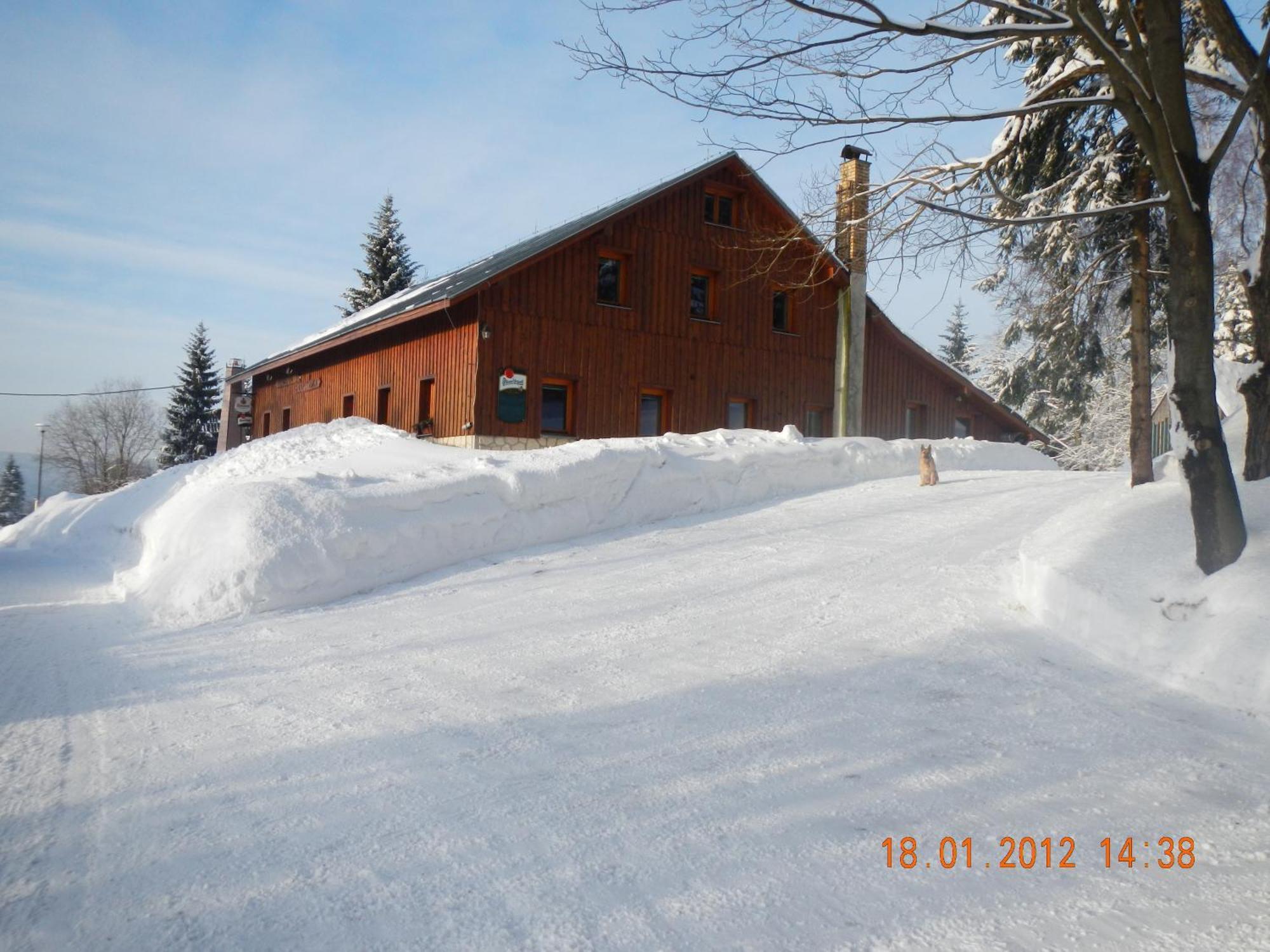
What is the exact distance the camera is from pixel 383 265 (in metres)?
46.1

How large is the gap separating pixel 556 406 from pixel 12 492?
7963 centimetres

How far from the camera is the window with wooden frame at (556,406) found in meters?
20.2

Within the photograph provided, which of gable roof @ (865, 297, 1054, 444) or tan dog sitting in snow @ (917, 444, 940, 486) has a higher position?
gable roof @ (865, 297, 1054, 444)

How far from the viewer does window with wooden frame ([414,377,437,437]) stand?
67.9ft

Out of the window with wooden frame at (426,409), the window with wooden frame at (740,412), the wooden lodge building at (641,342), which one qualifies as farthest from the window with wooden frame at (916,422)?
the window with wooden frame at (426,409)

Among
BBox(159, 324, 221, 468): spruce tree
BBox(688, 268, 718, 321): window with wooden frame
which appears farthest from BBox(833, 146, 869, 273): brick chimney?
BBox(159, 324, 221, 468): spruce tree

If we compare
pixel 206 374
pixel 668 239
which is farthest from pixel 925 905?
pixel 206 374

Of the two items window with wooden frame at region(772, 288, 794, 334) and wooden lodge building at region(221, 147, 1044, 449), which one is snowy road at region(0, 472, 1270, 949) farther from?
window with wooden frame at region(772, 288, 794, 334)

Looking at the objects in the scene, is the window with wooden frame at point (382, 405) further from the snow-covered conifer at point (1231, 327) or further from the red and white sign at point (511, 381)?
the snow-covered conifer at point (1231, 327)

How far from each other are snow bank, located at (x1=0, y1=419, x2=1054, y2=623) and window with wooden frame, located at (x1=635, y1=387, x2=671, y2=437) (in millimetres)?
6179

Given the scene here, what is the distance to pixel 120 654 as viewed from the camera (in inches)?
275

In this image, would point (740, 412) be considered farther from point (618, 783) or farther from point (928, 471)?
point (618, 783)

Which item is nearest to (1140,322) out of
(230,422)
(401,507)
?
(401,507)

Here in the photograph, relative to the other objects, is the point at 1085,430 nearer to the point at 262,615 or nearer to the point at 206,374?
the point at 262,615
